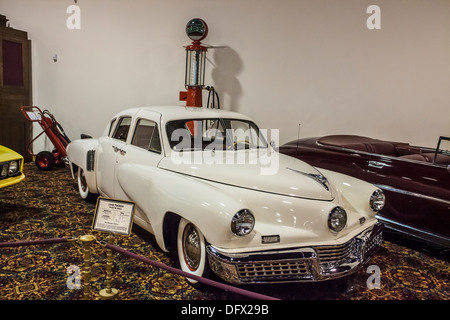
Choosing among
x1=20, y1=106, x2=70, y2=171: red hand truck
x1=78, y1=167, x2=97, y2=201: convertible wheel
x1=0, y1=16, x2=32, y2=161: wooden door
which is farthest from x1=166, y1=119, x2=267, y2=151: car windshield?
x1=0, y1=16, x2=32, y2=161: wooden door

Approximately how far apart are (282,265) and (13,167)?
115 inches

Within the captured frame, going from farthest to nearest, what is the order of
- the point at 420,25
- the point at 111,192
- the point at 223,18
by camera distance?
the point at 223,18, the point at 420,25, the point at 111,192

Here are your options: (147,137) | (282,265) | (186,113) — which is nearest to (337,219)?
(282,265)

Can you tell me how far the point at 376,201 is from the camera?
2943 mm

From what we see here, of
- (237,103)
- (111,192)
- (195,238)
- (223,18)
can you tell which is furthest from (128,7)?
(195,238)

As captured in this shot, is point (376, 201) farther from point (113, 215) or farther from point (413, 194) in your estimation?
point (113, 215)

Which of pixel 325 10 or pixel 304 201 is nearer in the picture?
pixel 304 201

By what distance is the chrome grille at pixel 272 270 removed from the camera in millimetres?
2256

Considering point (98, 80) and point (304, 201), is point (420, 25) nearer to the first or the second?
point (304, 201)

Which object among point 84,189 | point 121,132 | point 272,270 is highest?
point 121,132

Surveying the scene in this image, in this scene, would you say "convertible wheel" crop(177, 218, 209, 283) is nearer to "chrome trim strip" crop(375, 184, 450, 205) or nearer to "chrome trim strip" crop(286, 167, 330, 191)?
"chrome trim strip" crop(286, 167, 330, 191)

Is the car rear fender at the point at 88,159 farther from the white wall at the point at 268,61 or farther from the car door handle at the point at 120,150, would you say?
the white wall at the point at 268,61

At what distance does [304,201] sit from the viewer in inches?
101
